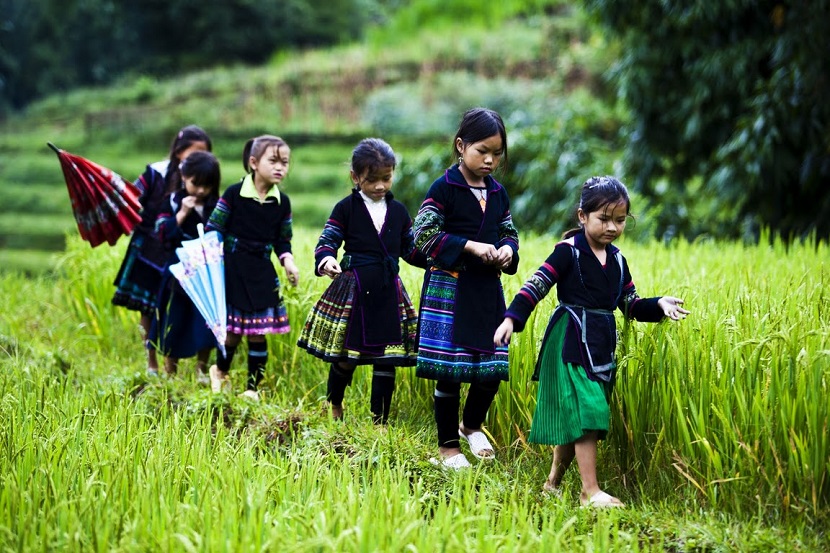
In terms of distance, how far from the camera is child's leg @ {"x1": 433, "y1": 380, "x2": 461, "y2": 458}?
386 cm

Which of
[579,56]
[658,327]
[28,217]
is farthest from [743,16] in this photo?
[28,217]

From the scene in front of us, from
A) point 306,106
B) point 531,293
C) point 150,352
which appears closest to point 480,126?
point 531,293

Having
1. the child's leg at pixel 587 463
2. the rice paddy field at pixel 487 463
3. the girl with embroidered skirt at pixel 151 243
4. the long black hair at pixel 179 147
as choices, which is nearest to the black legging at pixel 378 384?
the rice paddy field at pixel 487 463

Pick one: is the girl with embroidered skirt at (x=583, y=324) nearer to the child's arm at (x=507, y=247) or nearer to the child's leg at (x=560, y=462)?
the child's leg at (x=560, y=462)

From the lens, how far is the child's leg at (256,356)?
4.93 m

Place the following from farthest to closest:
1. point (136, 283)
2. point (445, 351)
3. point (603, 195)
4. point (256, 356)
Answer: point (136, 283)
point (256, 356)
point (445, 351)
point (603, 195)

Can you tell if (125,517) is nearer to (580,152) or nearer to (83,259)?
(83,259)

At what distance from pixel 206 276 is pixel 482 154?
1.74 m

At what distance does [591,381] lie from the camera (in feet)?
11.1

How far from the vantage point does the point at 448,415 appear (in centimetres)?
387

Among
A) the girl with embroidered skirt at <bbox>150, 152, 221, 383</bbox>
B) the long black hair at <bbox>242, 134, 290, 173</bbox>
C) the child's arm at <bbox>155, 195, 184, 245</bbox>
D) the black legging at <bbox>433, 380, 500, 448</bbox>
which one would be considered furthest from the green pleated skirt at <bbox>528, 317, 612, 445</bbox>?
the child's arm at <bbox>155, 195, 184, 245</bbox>

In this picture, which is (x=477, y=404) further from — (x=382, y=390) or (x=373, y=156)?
(x=373, y=156)

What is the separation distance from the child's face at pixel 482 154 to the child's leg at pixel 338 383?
1.11 metres

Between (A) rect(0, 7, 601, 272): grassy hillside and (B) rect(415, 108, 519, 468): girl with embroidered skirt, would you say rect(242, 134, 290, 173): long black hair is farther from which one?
(A) rect(0, 7, 601, 272): grassy hillside
